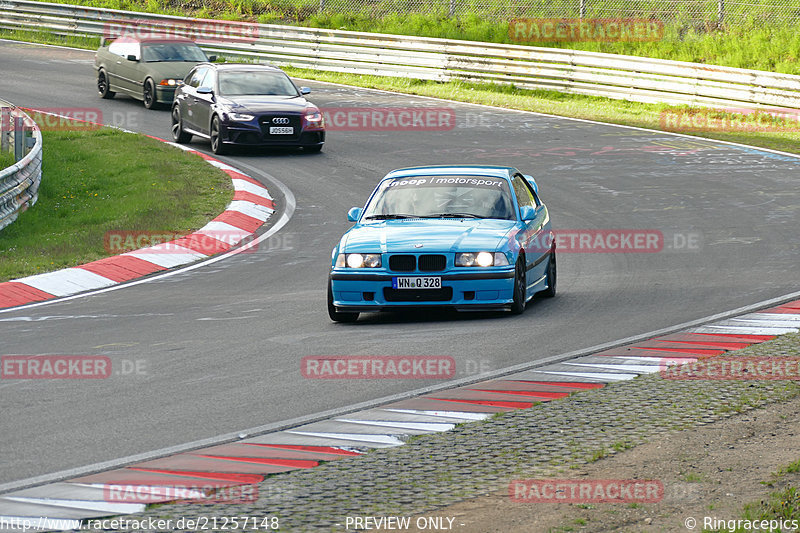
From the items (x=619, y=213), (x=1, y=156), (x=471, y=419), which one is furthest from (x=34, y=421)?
(x=1, y=156)

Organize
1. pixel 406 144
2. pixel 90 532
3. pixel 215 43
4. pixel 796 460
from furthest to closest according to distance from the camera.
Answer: pixel 215 43, pixel 406 144, pixel 796 460, pixel 90 532

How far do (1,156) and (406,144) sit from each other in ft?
25.6

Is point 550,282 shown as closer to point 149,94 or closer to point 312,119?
point 312,119

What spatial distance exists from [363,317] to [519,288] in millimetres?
1625

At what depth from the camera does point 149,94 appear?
1108 inches

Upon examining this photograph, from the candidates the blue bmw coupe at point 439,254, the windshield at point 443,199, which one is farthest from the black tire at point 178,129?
the blue bmw coupe at point 439,254

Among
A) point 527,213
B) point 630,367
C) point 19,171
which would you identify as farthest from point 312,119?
point 630,367

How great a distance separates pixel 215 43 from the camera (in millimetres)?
35969

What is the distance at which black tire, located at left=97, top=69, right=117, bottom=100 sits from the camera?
2938cm

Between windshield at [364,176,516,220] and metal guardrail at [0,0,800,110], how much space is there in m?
14.9

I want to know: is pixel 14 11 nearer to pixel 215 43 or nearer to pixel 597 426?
pixel 215 43

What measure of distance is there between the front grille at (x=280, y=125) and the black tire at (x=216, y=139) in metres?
0.90

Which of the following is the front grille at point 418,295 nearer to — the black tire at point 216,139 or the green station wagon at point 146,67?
the black tire at point 216,139

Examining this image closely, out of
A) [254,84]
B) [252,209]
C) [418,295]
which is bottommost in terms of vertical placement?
[252,209]
